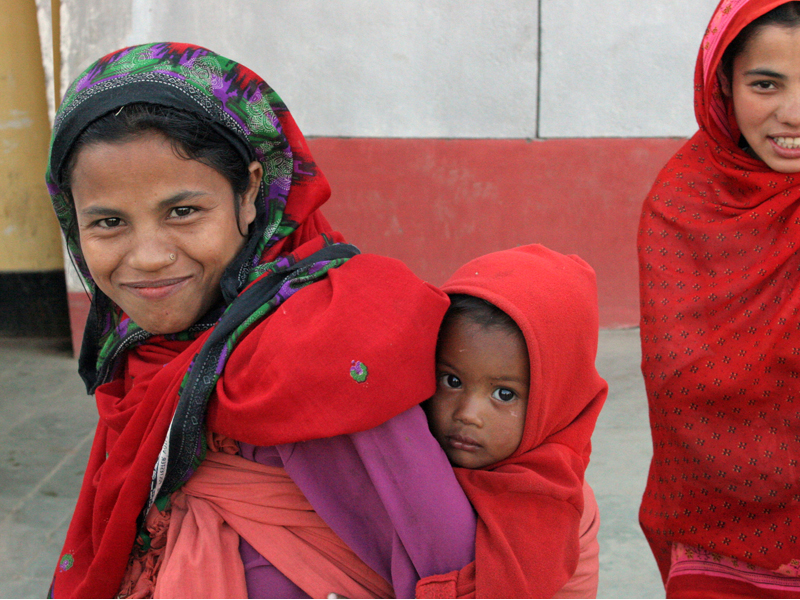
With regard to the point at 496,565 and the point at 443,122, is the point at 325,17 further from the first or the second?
the point at 496,565

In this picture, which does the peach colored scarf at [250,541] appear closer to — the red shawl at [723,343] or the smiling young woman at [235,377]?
the smiling young woman at [235,377]

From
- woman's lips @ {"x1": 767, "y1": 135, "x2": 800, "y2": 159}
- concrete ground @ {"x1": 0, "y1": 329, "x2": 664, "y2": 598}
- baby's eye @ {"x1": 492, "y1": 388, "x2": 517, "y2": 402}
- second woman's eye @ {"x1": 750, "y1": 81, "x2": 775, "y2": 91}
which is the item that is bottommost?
concrete ground @ {"x1": 0, "y1": 329, "x2": 664, "y2": 598}

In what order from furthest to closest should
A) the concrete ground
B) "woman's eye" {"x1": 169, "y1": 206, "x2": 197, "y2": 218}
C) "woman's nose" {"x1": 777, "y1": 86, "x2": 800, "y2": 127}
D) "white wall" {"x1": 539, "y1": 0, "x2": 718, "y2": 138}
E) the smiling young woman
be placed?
"white wall" {"x1": 539, "y1": 0, "x2": 718, "y2": 138}
the concrete ground
"woman's nose" {"x1": 777, "y1": 86, "x2": 800, "y2": 127}
"woman's eye" {"x1": 169, "y1": 206, "x2": 197, "y2": 218}
the smiling young woman

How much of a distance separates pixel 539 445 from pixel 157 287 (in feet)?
2.49

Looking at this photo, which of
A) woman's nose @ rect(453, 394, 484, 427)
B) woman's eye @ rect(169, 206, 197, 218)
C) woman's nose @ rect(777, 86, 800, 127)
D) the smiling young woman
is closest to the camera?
the smiling young woman

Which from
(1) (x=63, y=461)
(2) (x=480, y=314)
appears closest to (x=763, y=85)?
(2) (x=480, y=314)

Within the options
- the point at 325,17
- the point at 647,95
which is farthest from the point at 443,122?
the point at 647,95

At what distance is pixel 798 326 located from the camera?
1.83 meters

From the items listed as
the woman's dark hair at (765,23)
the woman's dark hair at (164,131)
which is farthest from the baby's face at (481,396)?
the woman's dark hair at (765,23)

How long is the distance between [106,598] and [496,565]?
697 millimetres

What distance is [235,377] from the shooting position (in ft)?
4.20

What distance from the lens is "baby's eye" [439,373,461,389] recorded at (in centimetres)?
158

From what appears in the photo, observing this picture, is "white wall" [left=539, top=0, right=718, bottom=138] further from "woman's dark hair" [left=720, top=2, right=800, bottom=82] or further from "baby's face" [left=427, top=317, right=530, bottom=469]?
"baby's face" [left=427, top=317, right=530, bottom=469]

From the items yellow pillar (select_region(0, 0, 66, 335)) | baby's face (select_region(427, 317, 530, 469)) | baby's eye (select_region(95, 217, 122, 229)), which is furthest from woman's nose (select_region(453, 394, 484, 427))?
yellow pillar (select_region(0, 0, 66, 335))
